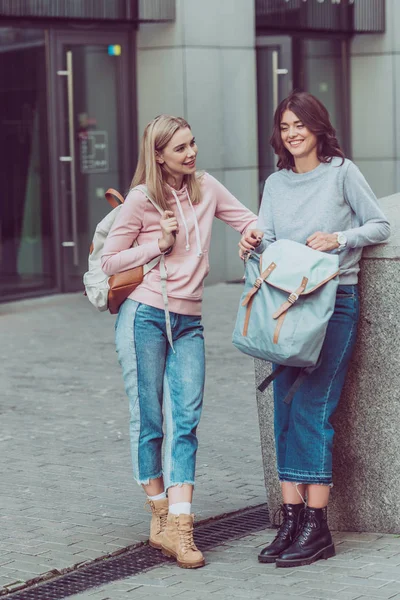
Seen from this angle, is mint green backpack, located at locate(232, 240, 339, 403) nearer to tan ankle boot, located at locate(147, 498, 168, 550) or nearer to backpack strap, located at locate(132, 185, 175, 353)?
backpack strap, located at locate(132, 185, 175, 353)

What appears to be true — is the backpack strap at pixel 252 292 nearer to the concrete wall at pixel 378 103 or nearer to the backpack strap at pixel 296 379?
the backpack strap at pixel 296 379

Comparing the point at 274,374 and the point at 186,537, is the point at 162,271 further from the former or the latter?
the point at 186,537

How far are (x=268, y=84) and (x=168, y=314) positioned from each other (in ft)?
34.5

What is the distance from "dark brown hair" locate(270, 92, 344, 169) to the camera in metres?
4.73

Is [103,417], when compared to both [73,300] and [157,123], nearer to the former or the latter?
[157,123]

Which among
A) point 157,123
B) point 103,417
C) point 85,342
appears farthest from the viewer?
point 85,342

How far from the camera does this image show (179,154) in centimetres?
483

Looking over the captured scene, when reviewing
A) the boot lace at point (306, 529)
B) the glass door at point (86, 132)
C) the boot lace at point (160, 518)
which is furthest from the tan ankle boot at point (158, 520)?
the glass door at point (86, 132)

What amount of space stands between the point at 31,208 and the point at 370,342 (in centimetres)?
860

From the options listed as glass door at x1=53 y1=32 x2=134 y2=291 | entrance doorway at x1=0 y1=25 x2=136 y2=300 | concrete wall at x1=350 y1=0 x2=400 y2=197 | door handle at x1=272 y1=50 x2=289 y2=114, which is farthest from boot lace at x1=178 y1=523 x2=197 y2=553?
concrete wall at x1=350 y1=0 x2=400 y2=197

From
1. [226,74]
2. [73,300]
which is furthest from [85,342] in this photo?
[226,74]

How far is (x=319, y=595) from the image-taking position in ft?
14.5

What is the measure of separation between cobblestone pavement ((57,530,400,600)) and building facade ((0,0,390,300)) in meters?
8.36

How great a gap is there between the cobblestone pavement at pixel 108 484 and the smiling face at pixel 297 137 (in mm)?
1553
